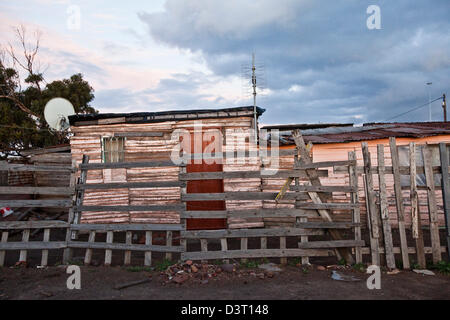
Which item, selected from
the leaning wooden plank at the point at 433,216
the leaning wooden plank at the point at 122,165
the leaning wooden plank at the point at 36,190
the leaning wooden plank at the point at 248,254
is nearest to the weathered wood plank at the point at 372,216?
the leaning wooden plank at the point at 248,254

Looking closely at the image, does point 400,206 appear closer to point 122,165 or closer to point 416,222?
point 416,222

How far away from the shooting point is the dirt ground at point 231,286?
4.34 meters

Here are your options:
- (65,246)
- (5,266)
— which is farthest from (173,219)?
(5,266)

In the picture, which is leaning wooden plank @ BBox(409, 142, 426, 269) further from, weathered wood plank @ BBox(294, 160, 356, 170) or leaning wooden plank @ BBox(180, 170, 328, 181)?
leaning wooden plank @ BBox(180, 170, 328, 181)

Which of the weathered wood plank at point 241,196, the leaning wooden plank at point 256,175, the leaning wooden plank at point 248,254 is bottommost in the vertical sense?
the leaning wooden plank at point 248,254

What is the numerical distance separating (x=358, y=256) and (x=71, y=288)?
4.91 m

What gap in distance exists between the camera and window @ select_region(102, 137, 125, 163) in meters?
9.90

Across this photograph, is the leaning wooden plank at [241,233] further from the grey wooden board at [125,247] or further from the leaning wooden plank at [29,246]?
the leaning wooden plank at [29,246]

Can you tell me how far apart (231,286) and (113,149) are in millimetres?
6779

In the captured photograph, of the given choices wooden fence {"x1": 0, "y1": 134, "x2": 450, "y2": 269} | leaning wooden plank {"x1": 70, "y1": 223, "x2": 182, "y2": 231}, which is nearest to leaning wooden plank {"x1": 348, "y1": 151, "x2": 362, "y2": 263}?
wooden fence {"x1": 0, "y1": 134, "x2": 450, "y2": 269}

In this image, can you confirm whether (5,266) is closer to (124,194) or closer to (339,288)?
(124,194)

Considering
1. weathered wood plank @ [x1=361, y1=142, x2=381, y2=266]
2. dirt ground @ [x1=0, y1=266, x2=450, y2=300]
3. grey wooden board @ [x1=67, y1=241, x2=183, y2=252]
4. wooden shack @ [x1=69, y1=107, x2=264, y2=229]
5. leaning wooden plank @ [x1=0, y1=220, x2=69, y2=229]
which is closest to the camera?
dirt ground @ [x1=0, y1=266, x2=450, y2=300]

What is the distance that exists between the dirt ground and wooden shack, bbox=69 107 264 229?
4299 millimetres

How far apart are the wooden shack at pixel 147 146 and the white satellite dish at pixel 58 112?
1.28 m
